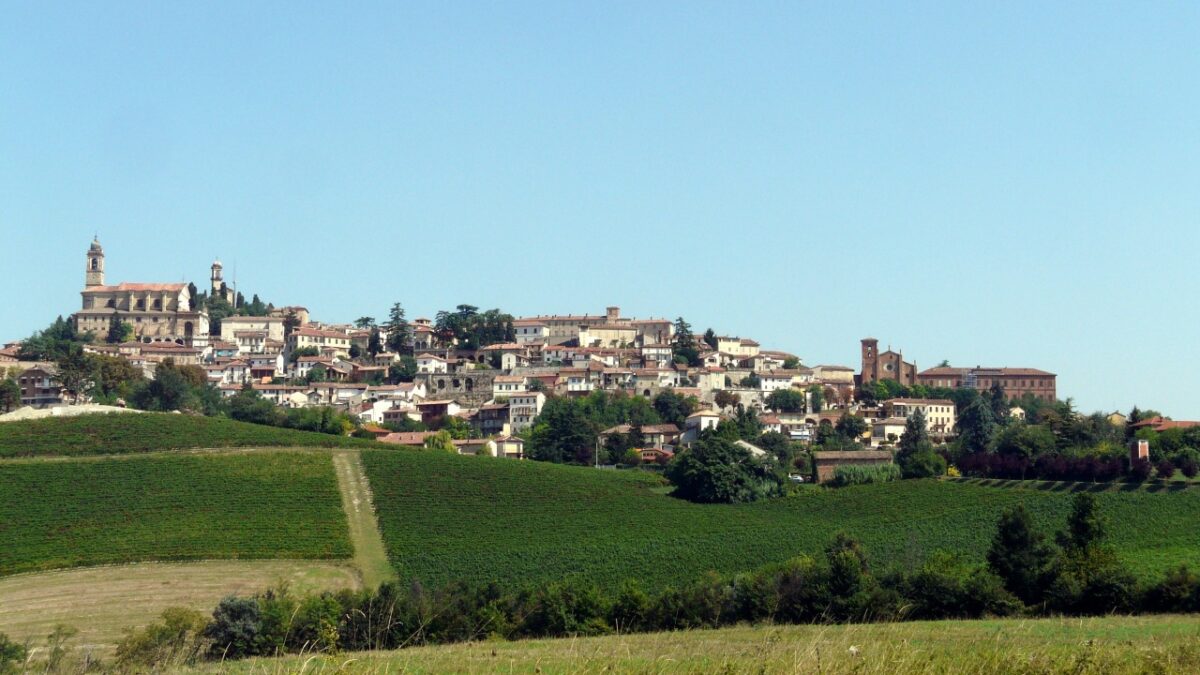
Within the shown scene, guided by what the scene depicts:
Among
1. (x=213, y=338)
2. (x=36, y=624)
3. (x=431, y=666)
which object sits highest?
(x=213, y=338)

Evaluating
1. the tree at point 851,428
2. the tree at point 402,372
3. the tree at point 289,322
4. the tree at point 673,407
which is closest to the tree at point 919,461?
the tree at point 851,428

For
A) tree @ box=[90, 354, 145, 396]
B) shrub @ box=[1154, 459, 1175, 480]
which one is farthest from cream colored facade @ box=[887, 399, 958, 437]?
tree @ box=[90, 354, 145, 396]

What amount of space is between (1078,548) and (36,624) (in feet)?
92.3

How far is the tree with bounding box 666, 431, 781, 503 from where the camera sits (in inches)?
2611

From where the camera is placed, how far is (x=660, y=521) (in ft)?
193

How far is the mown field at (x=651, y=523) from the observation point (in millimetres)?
49438

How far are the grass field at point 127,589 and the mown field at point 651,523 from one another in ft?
11.9

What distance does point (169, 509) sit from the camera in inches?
2195

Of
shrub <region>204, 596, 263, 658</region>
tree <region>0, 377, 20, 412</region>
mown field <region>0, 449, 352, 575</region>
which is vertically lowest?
shrub <region>204, 596, 263, 658</region>

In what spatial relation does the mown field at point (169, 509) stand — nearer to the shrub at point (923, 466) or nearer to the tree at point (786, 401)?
the shrub at point (923, 466)

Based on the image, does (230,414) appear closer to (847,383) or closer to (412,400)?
(412,400)

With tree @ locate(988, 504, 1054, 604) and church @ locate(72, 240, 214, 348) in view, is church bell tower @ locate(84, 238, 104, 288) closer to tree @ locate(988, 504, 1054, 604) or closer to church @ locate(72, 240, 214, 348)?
church @ locate(72, 240, 214, 348)

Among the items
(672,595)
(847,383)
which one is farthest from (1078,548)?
(847,383)

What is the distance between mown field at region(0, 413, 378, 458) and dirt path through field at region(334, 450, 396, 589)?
3.87 meters
